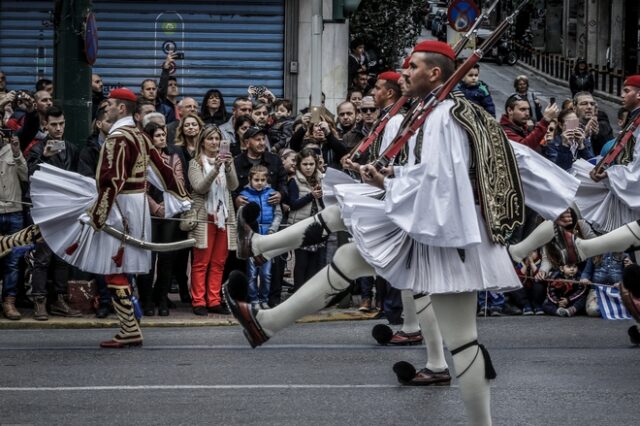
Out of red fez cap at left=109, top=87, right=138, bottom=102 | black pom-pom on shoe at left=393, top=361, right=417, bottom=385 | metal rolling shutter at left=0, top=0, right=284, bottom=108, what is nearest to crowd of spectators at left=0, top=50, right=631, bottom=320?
red fez cap at left=109, top=87, right=138, bottom=102

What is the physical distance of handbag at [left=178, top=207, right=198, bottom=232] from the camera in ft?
44.3

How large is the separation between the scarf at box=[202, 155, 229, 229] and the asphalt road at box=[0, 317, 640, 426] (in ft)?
4.30

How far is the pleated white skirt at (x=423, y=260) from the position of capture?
7191 mm

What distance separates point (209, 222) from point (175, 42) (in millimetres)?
10553

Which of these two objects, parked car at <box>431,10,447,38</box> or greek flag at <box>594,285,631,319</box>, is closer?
greek flag at <box>594,285,631,319</box>

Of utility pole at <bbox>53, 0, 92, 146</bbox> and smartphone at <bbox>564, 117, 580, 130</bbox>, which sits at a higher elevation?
utility pole at <bbox>53, 0, 92, 146</bbox>

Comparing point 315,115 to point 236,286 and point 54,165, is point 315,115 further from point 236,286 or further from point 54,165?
point 236,286

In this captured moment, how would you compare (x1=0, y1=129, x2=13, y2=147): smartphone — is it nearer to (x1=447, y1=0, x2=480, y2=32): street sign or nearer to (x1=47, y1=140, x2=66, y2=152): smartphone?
(x1=47, y1=140, x2=66, y2=152): smartphone

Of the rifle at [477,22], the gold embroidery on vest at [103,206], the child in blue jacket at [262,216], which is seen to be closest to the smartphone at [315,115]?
the child in blue jacket at [262,216]

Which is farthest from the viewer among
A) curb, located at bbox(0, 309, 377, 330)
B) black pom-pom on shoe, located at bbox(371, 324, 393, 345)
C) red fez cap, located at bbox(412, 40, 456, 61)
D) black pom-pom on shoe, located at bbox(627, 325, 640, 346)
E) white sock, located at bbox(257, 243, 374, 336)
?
curb, located at bbox(0, 309, 377, 330)

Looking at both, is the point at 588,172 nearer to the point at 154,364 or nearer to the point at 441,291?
the point at 154,364

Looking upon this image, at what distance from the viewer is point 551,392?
938 cm

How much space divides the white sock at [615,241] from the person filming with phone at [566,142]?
3.09m

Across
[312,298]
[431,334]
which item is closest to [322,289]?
[312,298]
